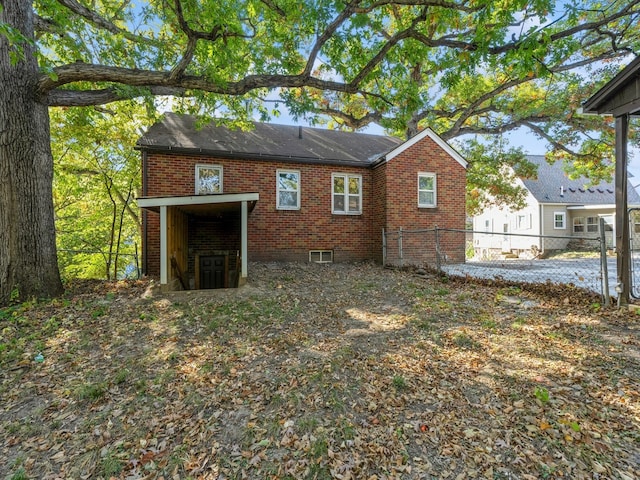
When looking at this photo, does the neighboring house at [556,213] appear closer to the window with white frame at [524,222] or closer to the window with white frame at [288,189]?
the window with white frame at [524,222]

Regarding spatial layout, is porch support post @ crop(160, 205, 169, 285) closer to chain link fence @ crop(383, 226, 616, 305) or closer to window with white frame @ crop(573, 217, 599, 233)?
chain link fence @ crop(383, 226, 616, 305)

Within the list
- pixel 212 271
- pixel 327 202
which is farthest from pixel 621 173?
pixel 212 271

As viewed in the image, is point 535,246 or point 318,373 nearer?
point 318,373

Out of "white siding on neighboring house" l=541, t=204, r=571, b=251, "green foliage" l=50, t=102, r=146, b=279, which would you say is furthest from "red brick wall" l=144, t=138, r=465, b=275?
"white siding on neighboring house" l=541, t=204, r=571, b=251

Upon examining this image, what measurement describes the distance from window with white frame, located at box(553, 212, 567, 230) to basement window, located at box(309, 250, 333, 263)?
687 inches

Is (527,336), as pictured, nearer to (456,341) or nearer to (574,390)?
(456,341)

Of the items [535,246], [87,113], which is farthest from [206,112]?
[535,246]

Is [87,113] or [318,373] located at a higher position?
[87,113]

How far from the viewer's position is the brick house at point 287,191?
973 cm

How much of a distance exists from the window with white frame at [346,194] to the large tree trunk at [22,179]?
8.05 meters

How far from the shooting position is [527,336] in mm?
4355

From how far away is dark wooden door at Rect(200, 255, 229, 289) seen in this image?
1031 cm

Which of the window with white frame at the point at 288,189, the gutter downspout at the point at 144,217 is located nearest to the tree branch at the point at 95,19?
the gutter downspout at the point at 144,217

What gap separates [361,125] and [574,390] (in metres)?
15.2
